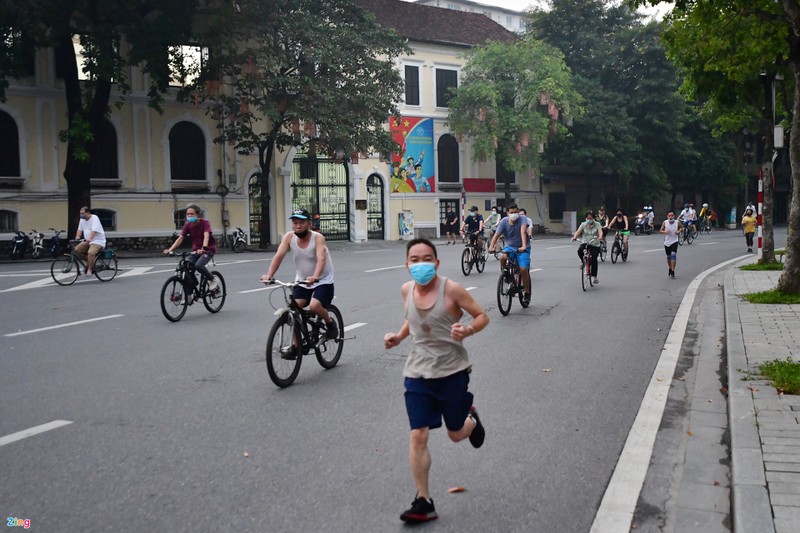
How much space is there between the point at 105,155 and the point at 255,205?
722 centimetres

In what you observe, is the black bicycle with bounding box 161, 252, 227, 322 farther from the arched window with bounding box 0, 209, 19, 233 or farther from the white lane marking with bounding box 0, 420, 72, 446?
the arched window with bounding box 0, 209, 19, 233

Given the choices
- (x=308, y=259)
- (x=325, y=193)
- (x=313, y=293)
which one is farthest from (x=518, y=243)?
(x=325, y=193)

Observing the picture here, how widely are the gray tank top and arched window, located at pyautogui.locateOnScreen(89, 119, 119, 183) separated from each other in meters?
30.3

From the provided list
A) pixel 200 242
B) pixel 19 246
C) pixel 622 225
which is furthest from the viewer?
pixel 19 246

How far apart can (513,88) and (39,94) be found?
78.9 ft

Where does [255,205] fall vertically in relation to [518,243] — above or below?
above

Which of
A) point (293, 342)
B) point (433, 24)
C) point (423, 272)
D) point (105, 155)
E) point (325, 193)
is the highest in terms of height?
point (433, 24)

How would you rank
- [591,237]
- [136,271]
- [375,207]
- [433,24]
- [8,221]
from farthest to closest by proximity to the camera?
[433,24]
[375,207]
[8,221]
[136,271]
[591,237]

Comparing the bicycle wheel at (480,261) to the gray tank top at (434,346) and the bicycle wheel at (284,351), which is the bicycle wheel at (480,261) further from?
the gray tank top at (434,346)

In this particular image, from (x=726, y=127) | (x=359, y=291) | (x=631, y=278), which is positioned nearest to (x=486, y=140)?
(x=726, y=127)

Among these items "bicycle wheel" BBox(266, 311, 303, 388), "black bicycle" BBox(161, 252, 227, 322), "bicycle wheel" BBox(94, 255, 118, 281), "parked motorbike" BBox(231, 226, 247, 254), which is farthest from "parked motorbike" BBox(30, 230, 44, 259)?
"bicycle wheel" BBox(266, 311, 303, 388)

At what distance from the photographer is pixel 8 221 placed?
29.8 m

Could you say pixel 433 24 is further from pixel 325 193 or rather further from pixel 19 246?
pixel 19 246

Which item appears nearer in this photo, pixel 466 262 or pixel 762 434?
pixel 762 434
